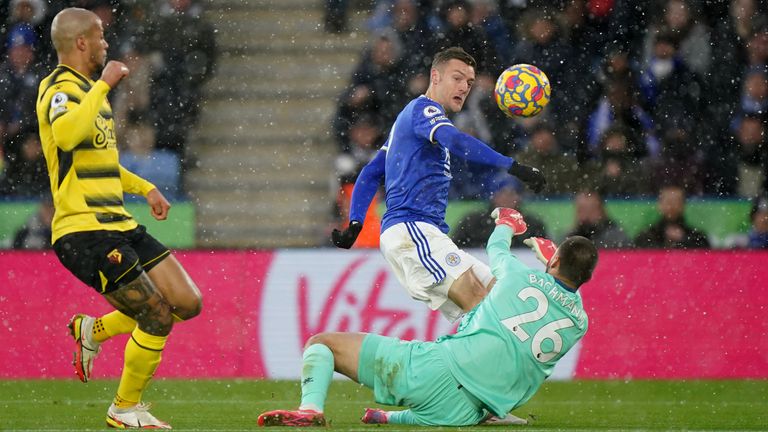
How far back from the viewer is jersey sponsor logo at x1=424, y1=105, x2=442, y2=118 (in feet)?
23.7

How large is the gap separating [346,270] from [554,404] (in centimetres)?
236

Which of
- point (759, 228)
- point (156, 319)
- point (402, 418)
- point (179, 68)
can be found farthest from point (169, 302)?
point (179, 68)

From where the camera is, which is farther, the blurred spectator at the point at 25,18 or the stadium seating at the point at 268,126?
the blurred spectator at the point at 25,18

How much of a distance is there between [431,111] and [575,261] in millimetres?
1490

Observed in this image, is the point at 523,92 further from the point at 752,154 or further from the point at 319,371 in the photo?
the point at 752,154

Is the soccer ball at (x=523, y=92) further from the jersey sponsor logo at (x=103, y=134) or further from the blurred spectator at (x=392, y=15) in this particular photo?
the blurred spectator at (x=392, y=15)

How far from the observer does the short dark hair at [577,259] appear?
20.1ft

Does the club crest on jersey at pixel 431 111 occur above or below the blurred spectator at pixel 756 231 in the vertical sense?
above

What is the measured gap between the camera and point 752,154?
11.5 metres

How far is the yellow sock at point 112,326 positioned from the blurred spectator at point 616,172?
5360 mm

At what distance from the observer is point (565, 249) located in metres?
6.20

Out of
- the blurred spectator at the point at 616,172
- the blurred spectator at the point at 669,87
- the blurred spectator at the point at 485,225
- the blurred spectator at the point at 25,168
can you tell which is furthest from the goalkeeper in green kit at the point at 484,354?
the blurred spectator at the point at 25,168

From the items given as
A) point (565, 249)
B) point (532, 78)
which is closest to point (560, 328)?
point (565, 249)

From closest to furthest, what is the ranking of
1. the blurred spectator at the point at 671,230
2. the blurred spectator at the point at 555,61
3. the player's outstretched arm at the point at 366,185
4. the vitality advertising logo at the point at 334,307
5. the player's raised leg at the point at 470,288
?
the player's raised leg at the point at 470,288
the player's outstretched arm at the point at 366,185
the vitality advertising logo at the point at 334,307
the blurred spectator at the point at 671,230
the blurred spectator at the point at 555,61
